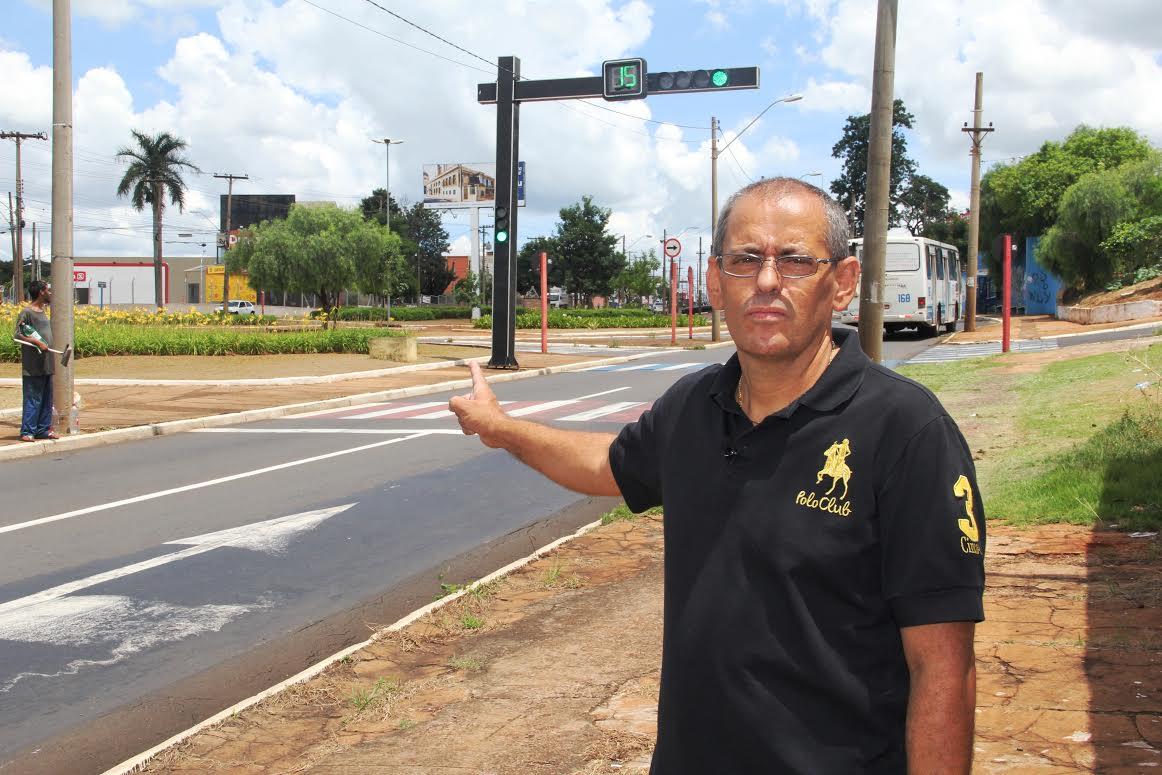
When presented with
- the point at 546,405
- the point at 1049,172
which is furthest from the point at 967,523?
the point at 1049,172

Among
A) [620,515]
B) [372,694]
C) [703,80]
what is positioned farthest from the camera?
[703,80]

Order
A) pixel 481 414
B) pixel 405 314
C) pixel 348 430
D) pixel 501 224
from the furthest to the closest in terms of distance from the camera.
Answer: pixel 405 314 → pixel 501 224 → pixel 348 430 → pixel 481 414

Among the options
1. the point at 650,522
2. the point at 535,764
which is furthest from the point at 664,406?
the point at 650,522

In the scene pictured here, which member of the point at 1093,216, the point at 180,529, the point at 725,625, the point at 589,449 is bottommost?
the point at 180,529

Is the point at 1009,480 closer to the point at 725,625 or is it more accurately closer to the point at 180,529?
the point at 180,529

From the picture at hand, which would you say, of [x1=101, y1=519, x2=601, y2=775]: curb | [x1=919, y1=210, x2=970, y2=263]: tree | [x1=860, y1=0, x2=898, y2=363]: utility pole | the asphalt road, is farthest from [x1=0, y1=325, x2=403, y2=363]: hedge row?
[x1=919, y1=210, x2=970, y2=263]: tree

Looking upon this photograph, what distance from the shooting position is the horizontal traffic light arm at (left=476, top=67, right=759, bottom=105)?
20.8m

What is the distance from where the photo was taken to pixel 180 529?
8695 mm

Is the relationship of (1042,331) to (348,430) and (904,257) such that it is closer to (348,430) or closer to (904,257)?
(904,257)

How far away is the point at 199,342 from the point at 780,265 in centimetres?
2777

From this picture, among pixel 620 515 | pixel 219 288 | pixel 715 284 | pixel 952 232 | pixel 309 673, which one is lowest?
pixel 309 673

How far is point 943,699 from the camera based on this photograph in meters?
1.77

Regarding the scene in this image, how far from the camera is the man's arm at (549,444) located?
8.39 feet

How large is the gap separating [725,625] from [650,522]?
6.82 meters
